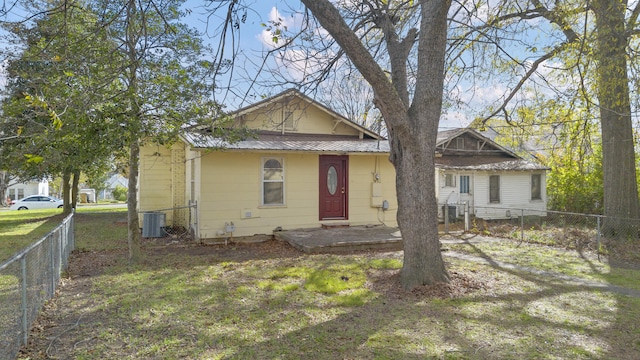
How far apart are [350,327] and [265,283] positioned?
239cm

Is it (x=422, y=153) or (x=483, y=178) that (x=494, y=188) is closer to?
(x=483, y=178)

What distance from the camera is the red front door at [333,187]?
11.9 meters

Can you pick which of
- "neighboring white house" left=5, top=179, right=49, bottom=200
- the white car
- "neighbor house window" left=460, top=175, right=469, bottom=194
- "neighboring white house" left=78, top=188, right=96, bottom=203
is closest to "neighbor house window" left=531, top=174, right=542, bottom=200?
"neighbor house window" left=460, top=175, right=469, bottom=194

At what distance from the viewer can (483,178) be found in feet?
63.2

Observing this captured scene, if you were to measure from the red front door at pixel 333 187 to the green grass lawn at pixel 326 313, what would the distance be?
3753mm

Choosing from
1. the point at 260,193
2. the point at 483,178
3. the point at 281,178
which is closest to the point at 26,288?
the point at 260,193

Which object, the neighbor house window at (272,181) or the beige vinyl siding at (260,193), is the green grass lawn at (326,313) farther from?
the neighbor house window at (272,181)

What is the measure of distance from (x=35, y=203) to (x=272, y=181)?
2873 centimetres

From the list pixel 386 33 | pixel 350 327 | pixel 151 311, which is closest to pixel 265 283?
pixel 151 311

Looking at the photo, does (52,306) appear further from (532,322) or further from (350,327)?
(532,322)

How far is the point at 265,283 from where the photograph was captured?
6.59m

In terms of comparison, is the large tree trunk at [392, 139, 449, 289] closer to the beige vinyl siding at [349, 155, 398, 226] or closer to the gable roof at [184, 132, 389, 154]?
the gable roof at [184, 132, 389, 154]

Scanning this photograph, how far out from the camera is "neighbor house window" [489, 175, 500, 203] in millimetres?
19531

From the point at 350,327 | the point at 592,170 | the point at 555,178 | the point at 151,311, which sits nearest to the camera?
the point at 350,327
